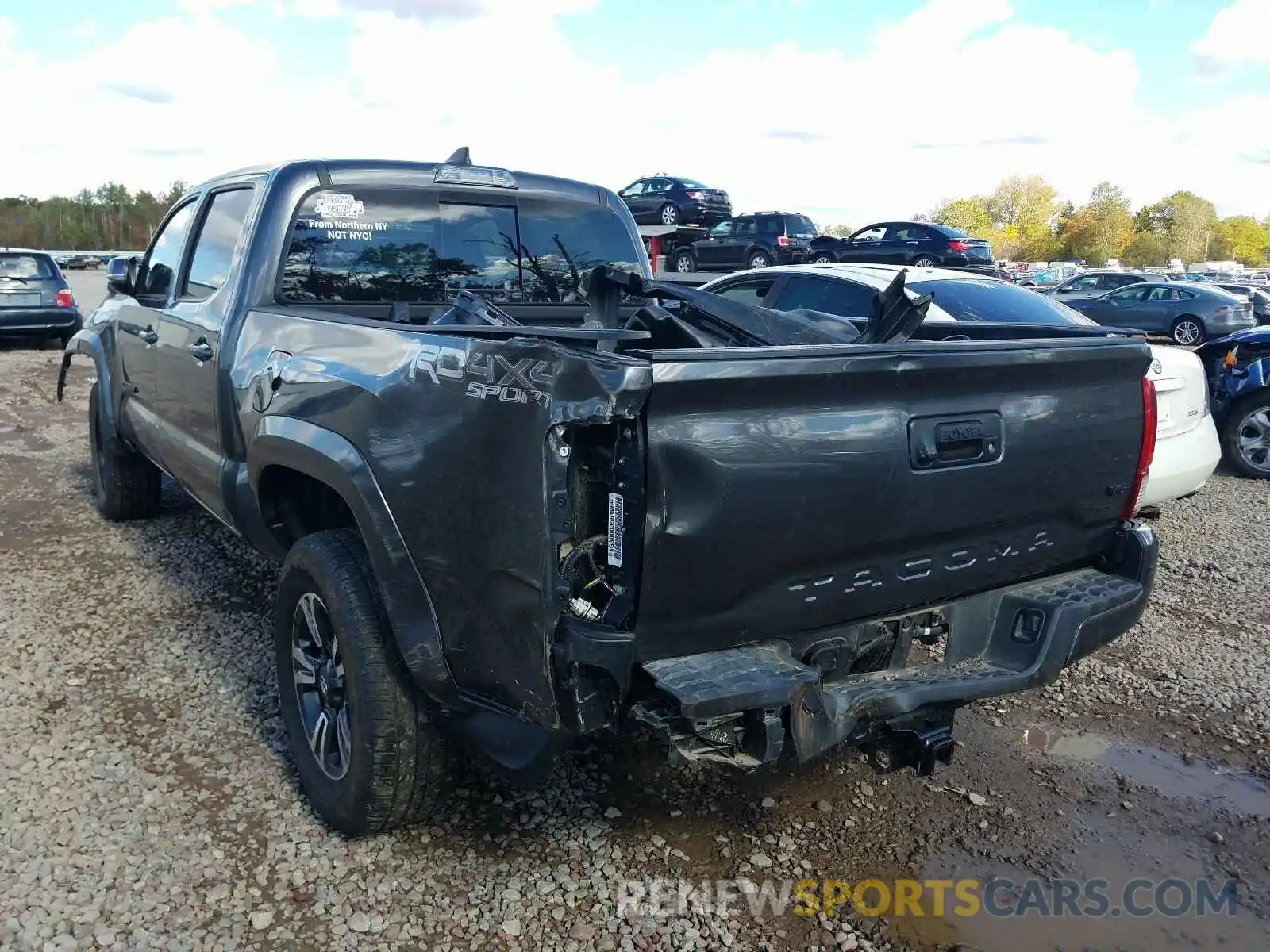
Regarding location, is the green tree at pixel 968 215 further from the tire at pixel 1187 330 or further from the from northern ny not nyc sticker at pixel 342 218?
the from northern ny not nyc sticker at pixel 342 218

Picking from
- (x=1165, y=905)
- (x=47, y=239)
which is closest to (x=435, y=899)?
(x=1165, y=905)

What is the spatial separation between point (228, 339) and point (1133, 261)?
10570cm

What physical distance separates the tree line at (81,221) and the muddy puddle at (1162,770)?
263ft

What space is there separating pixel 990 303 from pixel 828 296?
115 cm

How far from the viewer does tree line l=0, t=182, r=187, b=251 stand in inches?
2975

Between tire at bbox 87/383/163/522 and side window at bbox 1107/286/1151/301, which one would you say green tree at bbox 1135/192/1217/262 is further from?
tire at bbox 87/383/163/522

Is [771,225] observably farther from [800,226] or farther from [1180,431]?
[1180,431]

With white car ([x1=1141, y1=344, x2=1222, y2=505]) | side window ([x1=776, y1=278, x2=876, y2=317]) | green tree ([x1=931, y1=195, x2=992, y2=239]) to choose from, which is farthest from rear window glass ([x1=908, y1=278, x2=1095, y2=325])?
green tree ([x1=931, y1=195, x2=992, y2=239])

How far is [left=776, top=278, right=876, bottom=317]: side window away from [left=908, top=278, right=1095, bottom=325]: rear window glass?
0.38 m

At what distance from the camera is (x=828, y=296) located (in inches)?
Result: 290

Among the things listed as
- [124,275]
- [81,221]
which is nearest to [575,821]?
[124,275]

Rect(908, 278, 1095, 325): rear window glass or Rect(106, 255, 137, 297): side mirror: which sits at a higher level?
Rect(106, 255, 137, 297): side mirror

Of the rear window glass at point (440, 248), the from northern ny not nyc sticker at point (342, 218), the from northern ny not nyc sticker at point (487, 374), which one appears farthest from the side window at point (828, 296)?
the from northern ny not nyc sticker at point (487, 374)

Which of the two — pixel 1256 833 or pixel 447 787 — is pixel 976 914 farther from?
pixel 447 787
